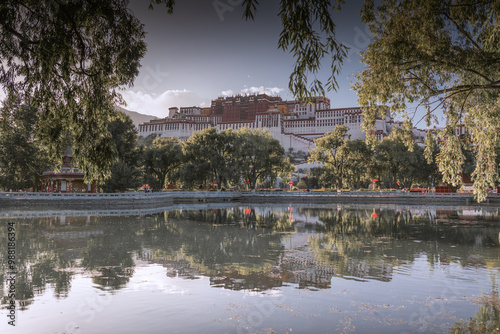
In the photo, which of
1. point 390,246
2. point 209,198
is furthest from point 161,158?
point 390,246

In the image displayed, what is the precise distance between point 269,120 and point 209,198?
271 ft

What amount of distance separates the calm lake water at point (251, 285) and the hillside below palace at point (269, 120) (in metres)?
105

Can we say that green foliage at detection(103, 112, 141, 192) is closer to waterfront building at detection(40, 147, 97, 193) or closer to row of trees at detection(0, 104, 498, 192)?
waterfront building at detection(40, 147, 97, 193)

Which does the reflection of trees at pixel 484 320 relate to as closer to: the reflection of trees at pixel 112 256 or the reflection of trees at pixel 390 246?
the reflection of trees at pixel 390 246

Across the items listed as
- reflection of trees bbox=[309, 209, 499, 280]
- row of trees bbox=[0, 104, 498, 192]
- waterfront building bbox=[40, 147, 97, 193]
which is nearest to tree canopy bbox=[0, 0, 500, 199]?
reflection of trees bbox=[309, 209, 499, 280]

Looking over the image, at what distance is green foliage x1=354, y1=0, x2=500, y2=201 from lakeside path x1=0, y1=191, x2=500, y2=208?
30.2 meters

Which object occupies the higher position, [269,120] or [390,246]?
[269,120]

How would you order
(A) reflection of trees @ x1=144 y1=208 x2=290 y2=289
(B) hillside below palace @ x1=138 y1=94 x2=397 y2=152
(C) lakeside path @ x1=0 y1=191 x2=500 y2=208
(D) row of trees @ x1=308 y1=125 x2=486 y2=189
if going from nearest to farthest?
(A) reflection of trees @ x1=144 y1=208 x2=290 y2=289 < (C) lakeside path @ x1=0 y1=191 x2=500 y2=208 < (D) row of trees @ x1=308 y1=125 x2=486 y2=189 < (B) hillside below palace @ x1=138 y1=94 x2=397 y2=152

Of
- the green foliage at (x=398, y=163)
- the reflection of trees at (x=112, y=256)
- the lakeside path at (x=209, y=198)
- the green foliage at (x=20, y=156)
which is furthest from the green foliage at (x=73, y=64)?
the green foliage at (x=398, y=163)

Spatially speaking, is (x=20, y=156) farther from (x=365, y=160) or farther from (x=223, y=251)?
(x=365, y=160)

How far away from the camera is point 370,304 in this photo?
778cm

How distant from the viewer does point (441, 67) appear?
11047 millimetres

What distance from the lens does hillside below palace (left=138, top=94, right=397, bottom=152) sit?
125 meters

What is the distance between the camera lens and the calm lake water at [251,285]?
22.4 ft
